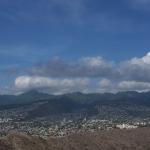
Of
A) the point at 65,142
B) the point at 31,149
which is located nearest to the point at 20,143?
the point at 31,149

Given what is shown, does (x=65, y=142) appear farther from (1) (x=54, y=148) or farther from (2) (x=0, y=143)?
(2) (x=0, y=143)

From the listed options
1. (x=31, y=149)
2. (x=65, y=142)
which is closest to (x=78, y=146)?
(x=65, y=142)

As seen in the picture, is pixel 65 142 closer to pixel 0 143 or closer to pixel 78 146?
pixel 78 146

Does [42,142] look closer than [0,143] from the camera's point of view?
No

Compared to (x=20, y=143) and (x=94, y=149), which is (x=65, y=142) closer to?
(x=94, y=149)

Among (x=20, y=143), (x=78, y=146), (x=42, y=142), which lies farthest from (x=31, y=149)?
(x=78, y=146)

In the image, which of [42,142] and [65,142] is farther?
[65,142]

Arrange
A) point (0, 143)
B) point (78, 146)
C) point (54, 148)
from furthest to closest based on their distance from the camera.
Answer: point (78, 146), point (54, 148), point (0, 143)

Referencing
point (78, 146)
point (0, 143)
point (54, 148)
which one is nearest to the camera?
point (0, 143)
